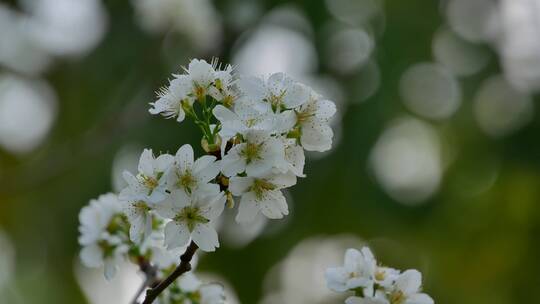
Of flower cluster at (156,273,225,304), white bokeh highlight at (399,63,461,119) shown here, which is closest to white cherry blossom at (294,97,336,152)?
flower cluster at (156,273,225,304)

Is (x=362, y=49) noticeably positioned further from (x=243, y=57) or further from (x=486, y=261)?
(x=486, y=261)

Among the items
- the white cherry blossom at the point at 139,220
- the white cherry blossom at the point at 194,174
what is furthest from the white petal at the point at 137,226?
the white cherry blossom at the point at 194,174

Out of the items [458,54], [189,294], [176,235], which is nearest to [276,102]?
[176,235]

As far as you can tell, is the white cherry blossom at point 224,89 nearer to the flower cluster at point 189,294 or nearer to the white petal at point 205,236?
the white petal at point 205,236

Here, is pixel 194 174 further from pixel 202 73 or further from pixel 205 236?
pixel 202 73

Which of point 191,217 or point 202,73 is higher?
point 202,73

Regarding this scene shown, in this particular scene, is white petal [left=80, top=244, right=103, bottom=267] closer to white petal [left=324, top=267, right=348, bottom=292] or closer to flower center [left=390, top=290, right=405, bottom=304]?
white petal [left=324, top=267, right=348, bottom=292]

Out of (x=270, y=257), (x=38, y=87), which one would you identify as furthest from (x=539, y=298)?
(x=38, y=87)
